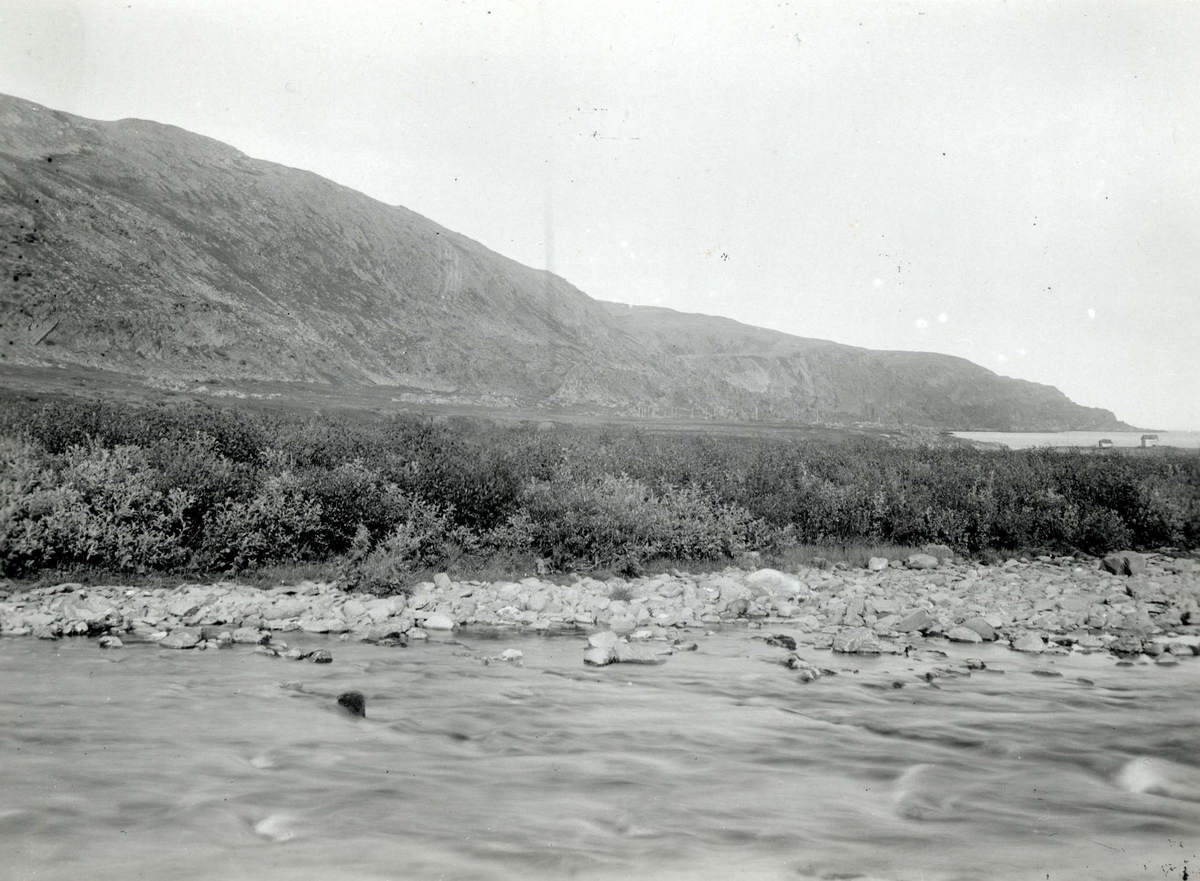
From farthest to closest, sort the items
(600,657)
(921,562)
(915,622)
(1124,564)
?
(921,562) < (1124,564) < (915,622) < (600,657)

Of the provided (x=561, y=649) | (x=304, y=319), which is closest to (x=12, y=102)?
(x=304, y=319)

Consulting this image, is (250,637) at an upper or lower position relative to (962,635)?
lower

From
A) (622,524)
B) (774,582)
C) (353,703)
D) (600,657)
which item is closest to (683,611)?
(774,582)

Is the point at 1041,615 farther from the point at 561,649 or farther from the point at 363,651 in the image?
the point at 363,651

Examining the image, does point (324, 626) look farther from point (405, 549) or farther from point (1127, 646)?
point (1127, 646)

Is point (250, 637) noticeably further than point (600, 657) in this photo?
Yes
